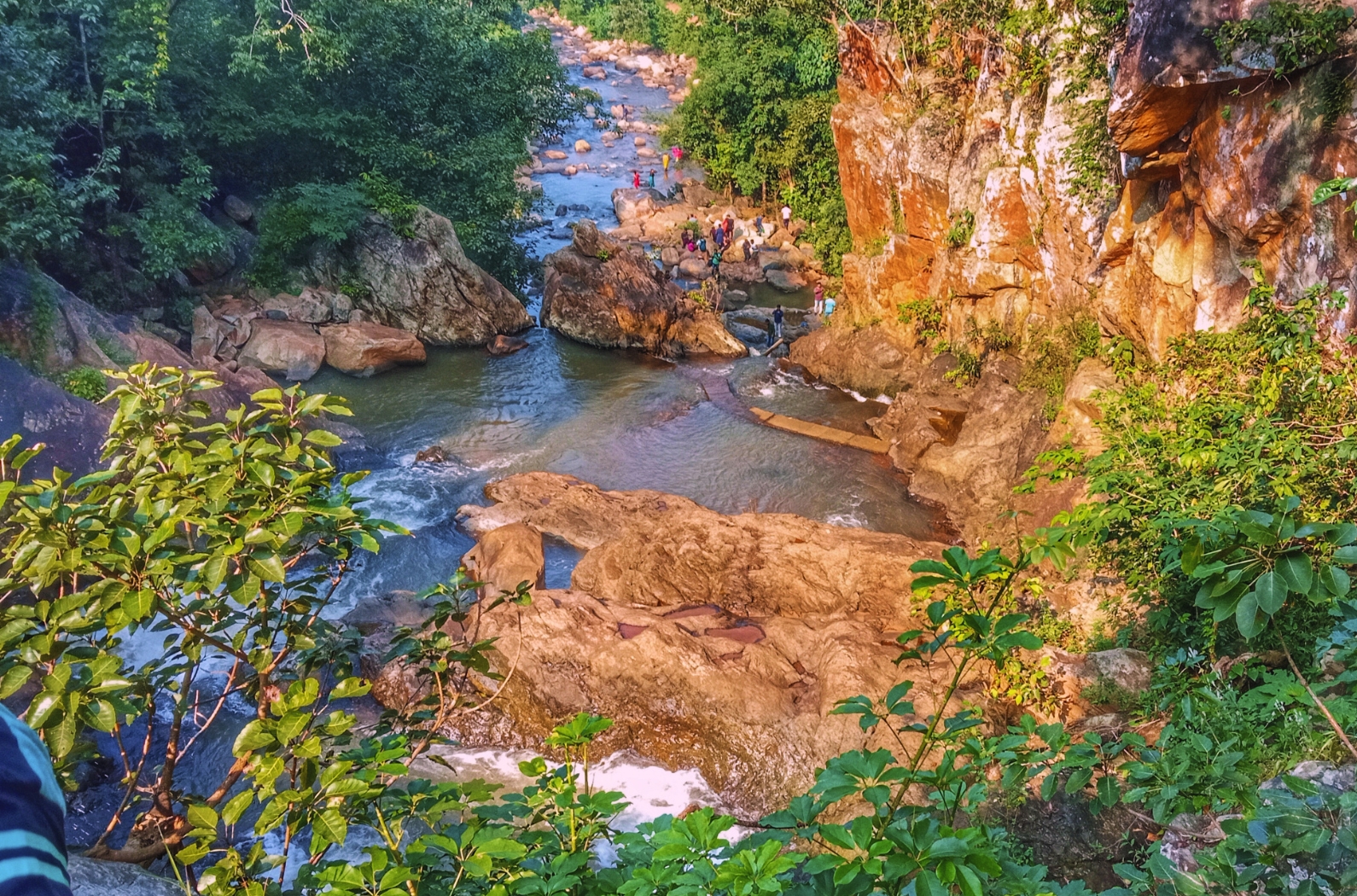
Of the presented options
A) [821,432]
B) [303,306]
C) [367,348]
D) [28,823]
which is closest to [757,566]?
[821,432]

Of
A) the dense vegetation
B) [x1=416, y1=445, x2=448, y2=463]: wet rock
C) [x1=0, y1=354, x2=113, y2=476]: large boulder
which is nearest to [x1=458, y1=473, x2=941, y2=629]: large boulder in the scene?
[x1=416, y1=445, x2=448, y2=463]: wet rock

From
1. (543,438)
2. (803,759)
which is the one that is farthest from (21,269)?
(803,759)

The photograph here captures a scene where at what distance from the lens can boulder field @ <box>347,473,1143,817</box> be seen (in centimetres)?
802

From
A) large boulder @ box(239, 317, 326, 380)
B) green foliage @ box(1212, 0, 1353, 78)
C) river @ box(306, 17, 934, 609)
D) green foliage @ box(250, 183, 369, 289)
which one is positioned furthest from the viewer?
green foliage @ box(250, 183, 369, 289)

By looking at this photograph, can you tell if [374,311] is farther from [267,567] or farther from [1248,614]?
[1248,614]

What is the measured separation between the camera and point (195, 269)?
1833 centimetres

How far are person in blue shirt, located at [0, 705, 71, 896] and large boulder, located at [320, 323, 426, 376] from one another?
1853 cm

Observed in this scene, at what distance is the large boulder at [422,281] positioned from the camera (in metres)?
19.9

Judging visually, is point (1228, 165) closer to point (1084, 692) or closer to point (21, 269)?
point (1084, 692)

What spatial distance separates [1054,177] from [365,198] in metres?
15.1

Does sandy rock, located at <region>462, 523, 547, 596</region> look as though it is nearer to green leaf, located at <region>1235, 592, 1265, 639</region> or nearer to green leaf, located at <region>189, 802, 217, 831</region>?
green leaf, located at <region>189, 802, 217, 831</region>

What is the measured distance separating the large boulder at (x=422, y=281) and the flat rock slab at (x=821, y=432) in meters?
7.87

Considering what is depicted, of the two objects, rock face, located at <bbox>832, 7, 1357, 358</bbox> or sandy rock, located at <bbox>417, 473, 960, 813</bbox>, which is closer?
rock face, located at <bbox>832, 7, 1357, 358</bbox>

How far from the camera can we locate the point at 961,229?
1566 centimetres
